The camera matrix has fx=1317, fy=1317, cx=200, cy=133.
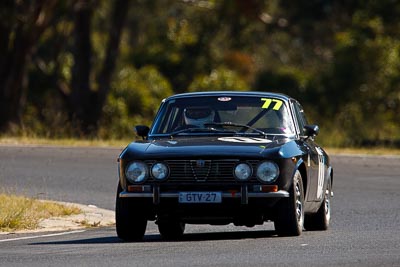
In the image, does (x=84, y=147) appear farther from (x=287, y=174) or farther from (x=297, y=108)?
(x=287, y=174)

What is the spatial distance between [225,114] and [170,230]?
134 centimetres

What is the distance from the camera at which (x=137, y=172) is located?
41.1 ft

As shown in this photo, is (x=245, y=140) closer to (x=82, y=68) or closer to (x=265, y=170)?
(x=265, y=170)

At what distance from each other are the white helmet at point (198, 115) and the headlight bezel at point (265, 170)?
4.90ft

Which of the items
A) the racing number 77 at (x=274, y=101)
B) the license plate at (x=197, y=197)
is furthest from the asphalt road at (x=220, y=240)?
the racing number 77 at (x=274, y=101)

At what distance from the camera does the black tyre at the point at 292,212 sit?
1247 cm

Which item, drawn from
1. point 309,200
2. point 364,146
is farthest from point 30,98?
point 309,200

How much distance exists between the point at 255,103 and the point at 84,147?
14.3 m

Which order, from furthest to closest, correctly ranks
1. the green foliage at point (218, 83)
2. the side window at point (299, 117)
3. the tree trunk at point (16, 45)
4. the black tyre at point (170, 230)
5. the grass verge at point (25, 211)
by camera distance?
the green foliage at point (218, 83)
the tree trunk at point (16, 45)
the grass verge at point (25, 211)
the side window at point (299, 117)
the black tyre at point (170, 230)

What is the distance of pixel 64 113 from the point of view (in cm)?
4266

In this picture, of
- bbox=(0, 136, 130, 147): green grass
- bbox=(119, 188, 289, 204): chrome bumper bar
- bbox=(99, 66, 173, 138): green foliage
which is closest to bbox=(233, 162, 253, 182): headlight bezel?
bbox=(119, 188, 289, 204): chrome bumper bar

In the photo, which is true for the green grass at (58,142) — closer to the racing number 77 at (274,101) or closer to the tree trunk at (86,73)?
the tree trunk at (86,73)

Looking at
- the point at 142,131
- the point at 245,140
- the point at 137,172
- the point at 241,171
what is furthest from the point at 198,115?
the point at 241,171

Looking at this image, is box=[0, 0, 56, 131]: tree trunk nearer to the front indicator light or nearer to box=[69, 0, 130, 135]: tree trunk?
box=[69, 0, 130, 135]: tree trunk
